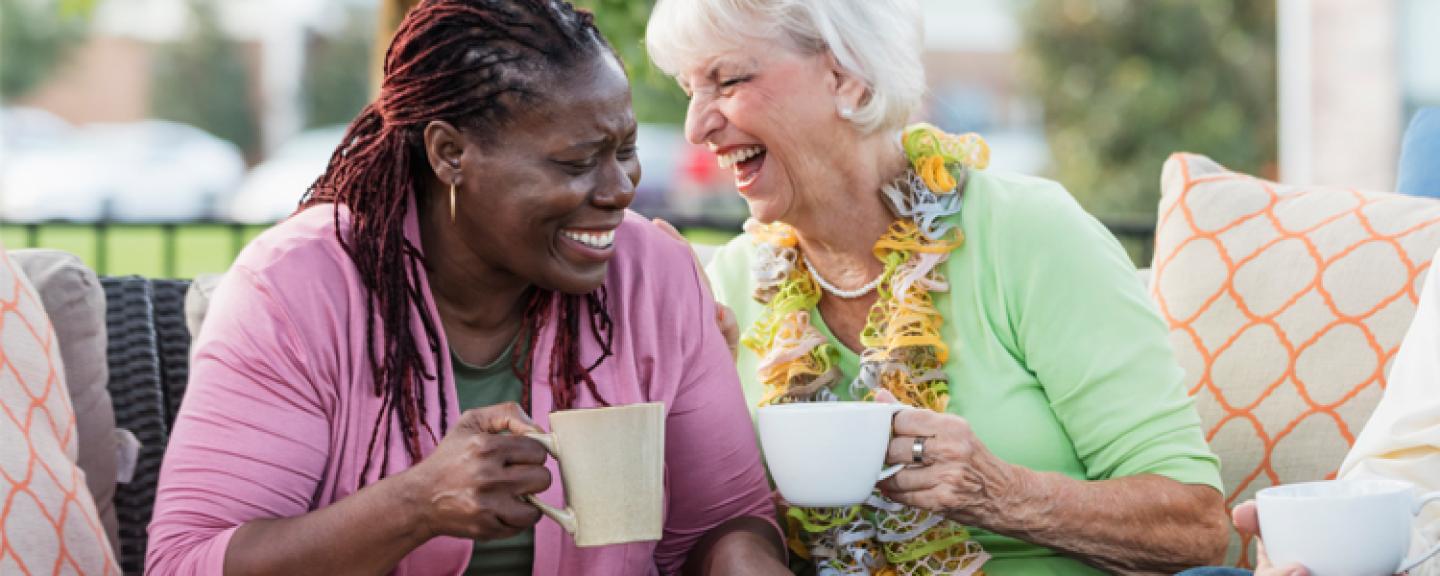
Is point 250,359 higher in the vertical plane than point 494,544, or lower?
higher

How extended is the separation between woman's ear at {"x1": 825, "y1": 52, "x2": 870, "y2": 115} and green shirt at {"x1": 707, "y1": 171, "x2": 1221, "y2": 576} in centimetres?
24

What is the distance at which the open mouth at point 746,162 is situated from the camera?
2.62 meters

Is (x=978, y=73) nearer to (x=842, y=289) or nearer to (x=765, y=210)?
(x=842, y=289)

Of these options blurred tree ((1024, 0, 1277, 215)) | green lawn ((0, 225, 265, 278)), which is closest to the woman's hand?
green lawn ((0, 225, 265, 278))

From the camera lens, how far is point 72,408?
8.24 feet

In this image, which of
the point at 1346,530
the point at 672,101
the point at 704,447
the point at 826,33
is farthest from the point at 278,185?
the point at 1346,530

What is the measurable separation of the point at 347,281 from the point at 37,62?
32033 mm

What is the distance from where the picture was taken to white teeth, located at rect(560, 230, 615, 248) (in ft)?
6.99

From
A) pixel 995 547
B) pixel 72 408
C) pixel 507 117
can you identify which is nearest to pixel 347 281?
pixel 507 117

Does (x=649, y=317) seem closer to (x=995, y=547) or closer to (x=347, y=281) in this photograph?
(x=347, y=281)

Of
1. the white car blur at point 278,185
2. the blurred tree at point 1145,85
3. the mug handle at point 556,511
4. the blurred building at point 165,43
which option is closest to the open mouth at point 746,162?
the mug handle at point 556,511

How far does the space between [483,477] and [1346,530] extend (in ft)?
3.15

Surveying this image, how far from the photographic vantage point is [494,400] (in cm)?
226

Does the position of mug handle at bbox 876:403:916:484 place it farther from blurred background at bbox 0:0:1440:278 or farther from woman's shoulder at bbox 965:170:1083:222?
blurred background at bbox 0:0:1440:278
